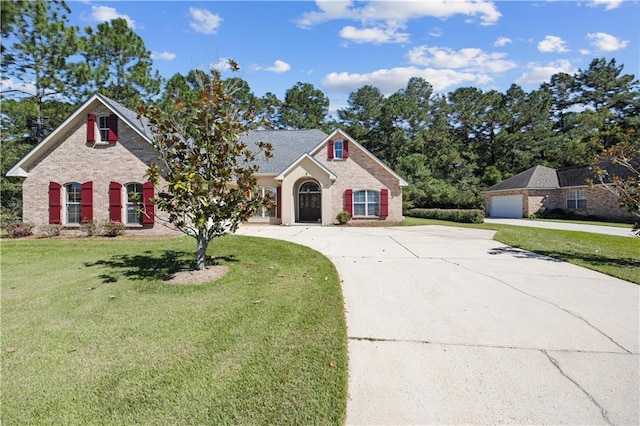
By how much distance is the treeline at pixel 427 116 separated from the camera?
2286 centimetres

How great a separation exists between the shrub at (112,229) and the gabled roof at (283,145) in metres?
8.61

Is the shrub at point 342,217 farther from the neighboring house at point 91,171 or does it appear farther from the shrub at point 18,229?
the shrub at point 18,229

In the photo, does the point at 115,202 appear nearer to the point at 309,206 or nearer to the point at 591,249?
the point at 309,206

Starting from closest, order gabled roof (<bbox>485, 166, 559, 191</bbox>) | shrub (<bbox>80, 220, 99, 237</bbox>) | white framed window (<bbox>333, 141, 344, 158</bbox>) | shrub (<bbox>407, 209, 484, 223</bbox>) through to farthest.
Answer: shrub (<bbox>80, 220, 99, 237</bbox>) → white framed window (<bbox>333, 141, 344, 158</bbox>) → shrub (<bbox>407, 209, 484, 223</bbox>) → gabled roof (<bbox>485, 166, 559, 191</bbox>)

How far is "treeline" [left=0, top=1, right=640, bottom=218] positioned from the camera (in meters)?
22.9

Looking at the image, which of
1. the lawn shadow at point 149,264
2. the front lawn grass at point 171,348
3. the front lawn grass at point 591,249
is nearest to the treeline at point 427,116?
the front lawn grass at point 591,249

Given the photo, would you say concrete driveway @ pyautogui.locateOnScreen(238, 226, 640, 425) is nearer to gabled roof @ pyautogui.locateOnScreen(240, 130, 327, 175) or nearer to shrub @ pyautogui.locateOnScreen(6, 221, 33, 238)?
gabled roof @ pyautogui.locateOnScreen(240, 130, 327, 175)

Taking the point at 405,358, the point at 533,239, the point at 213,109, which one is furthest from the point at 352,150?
the point at 405,358

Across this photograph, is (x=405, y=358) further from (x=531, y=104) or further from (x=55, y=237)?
(x=531, y=104)

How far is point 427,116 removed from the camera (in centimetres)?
3969

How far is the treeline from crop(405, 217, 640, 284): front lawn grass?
1514cm

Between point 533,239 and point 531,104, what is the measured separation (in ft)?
109

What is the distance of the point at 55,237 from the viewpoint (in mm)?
13633

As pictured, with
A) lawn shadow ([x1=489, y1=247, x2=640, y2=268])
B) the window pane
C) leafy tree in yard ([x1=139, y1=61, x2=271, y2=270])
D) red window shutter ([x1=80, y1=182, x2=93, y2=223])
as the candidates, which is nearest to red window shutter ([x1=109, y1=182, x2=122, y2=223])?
red window shutter ([x1=80, y1=182, x2=93, y2=223])
